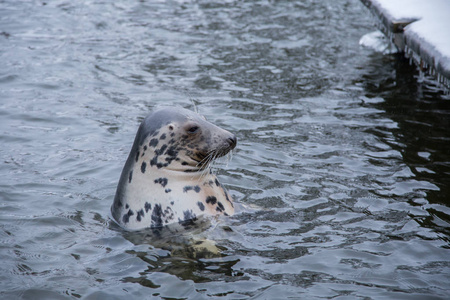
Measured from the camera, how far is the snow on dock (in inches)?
315

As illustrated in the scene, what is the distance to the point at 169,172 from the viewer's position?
5652 mm

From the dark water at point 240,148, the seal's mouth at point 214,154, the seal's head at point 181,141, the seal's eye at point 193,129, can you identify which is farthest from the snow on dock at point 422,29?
the seal's eye at point 193,129

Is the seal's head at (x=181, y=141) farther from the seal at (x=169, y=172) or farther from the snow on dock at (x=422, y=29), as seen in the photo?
the snow on dock at (x=422, y=29)

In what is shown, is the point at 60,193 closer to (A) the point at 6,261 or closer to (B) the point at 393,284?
(A) the point at 6,261

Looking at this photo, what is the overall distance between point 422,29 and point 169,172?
199 inches

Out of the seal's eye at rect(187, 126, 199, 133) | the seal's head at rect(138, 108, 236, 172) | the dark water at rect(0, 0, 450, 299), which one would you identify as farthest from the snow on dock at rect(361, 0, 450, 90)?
the seal's eye at rect(187, 126, 199, 133)

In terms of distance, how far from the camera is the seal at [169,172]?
5602 millimetres

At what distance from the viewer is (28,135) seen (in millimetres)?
8141

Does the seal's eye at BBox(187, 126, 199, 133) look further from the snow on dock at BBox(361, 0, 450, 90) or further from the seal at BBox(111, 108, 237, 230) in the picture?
the snow on dock at BBox(361, 0, 450, 90)

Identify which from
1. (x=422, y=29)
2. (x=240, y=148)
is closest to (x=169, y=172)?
(x=240, y=148)

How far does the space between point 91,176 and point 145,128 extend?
5.58ft

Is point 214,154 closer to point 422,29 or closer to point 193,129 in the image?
point 193,129

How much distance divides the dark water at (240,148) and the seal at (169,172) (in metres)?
0.27

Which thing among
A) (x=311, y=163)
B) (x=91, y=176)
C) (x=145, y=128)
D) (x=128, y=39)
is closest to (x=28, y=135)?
(x=91, y=176)
